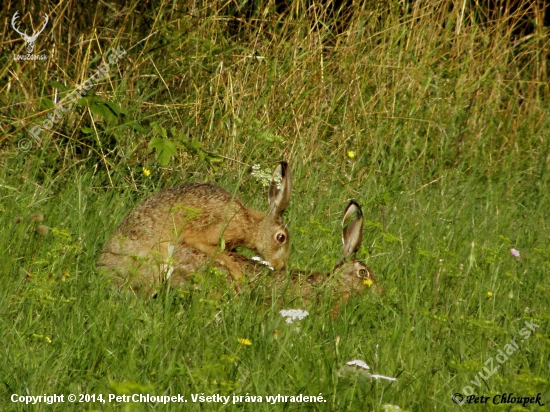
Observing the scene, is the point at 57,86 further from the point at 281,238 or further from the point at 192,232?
the point at 281,238

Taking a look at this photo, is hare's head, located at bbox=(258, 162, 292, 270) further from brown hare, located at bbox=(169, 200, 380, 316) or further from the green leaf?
the green leaf

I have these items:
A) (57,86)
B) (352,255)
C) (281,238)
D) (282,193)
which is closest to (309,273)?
(352,255)

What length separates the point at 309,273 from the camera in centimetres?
516

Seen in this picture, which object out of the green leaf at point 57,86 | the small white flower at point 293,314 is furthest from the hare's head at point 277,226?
the green leaf at point 57,86

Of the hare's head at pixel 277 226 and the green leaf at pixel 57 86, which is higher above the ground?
the green leaf at pixel 57 86

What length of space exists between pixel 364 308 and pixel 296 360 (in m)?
0.86

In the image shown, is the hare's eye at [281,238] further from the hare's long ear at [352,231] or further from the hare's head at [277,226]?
the hare's long ear at [352,231]

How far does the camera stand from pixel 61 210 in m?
5.63

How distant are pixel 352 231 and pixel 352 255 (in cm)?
15

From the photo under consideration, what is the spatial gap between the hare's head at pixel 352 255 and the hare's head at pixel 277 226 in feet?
1.29

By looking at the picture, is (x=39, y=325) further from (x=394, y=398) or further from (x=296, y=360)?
(x=394, y=398)

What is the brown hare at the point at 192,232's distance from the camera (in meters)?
4.73

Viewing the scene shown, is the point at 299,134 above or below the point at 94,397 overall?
below

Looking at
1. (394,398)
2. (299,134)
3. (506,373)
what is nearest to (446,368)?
(506,373)
